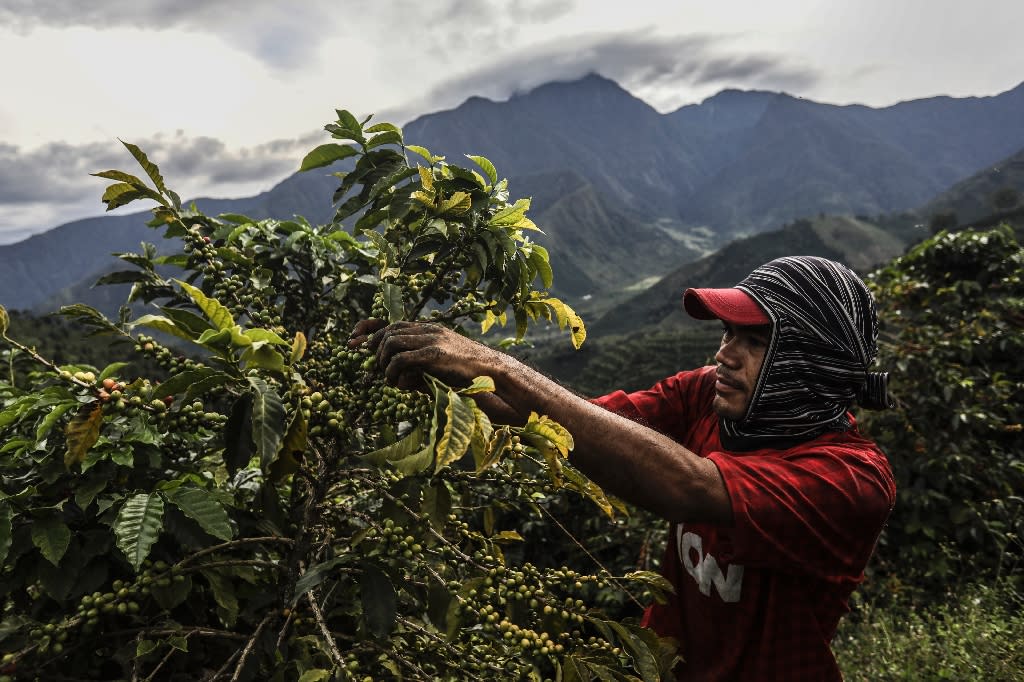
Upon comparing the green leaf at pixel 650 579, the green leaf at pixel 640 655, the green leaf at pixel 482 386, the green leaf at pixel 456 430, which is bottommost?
the green leaf at pixel 640 655

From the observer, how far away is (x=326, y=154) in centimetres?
249

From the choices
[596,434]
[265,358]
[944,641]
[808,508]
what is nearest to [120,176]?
[265,358]

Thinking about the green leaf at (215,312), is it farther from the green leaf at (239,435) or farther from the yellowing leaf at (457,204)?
the yellowing leaf at (457,204)

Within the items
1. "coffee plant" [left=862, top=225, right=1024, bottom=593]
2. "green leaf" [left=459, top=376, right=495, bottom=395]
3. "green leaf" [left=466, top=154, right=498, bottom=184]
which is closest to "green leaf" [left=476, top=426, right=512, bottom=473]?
"green leaf" [left=459, top=376, right=495, bottom=395]

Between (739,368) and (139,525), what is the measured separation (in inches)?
94.7

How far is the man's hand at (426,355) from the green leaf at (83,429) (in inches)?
31.0

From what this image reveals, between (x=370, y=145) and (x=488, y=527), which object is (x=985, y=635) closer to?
(x=488, y=527)

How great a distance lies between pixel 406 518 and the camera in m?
1.90

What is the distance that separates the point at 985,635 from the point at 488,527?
4514 mm

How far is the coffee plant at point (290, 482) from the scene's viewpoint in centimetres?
158

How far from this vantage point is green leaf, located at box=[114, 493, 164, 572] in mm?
1633

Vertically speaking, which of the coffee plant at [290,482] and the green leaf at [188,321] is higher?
the green leaf at [188,321]

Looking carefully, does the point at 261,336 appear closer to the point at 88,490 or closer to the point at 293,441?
the point at 293,441

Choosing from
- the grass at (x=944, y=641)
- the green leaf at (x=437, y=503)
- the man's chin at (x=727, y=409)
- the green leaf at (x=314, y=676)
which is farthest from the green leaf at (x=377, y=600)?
the grass at (x=944, y=641)
